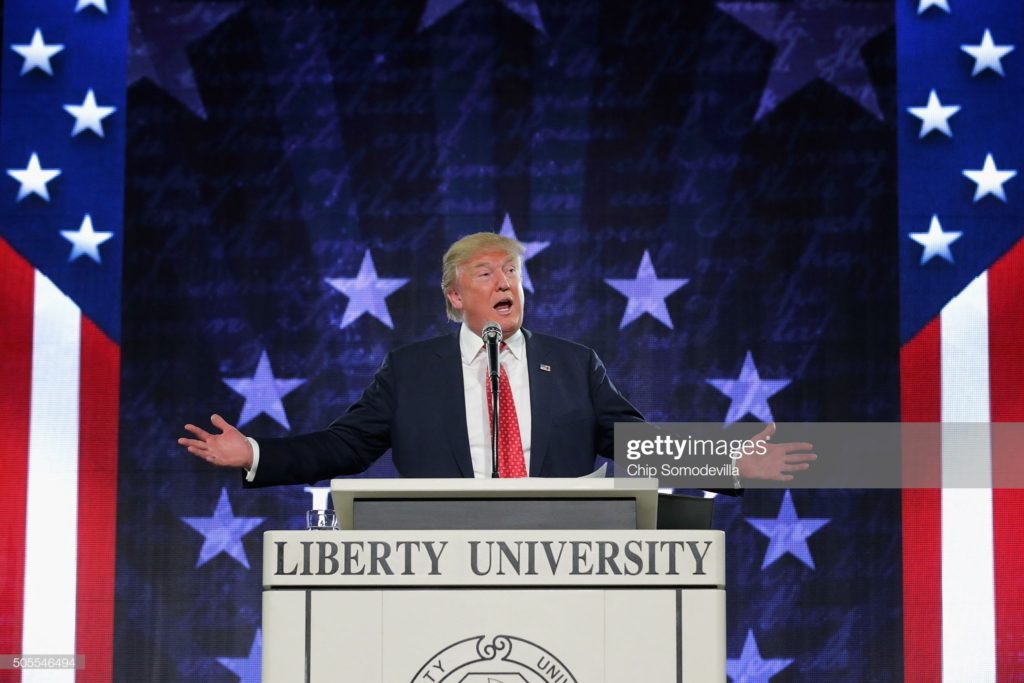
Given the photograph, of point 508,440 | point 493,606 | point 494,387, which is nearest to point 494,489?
point 493,606

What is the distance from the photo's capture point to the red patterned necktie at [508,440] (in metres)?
3.01

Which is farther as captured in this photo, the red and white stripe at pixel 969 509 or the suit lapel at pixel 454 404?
the red and white stripe at pixel 969 509

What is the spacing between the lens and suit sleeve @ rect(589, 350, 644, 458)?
3.15m

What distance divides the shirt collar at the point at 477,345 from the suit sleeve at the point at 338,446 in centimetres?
18

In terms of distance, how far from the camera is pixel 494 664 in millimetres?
2021

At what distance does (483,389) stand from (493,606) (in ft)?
3.72

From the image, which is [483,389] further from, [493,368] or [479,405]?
[493,368]

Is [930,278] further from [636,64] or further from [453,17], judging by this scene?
[453,17]

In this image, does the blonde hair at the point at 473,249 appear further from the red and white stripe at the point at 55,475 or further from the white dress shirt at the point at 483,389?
the red and white stripe at the point at 55,475

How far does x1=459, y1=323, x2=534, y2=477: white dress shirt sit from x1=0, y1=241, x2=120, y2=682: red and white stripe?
206 cm

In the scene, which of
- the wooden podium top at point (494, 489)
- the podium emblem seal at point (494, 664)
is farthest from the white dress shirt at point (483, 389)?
the podium emblem seal at point (494, 664)

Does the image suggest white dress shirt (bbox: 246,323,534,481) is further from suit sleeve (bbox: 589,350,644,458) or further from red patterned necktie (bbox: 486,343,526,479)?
suit sleeve (bbox: 589,350,644,458)

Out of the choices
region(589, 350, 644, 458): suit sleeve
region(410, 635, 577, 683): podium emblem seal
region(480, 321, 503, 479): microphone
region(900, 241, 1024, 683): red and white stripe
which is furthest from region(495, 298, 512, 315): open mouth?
region(900, 241, 1024, 683): red and white stripe

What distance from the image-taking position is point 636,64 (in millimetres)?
4840
